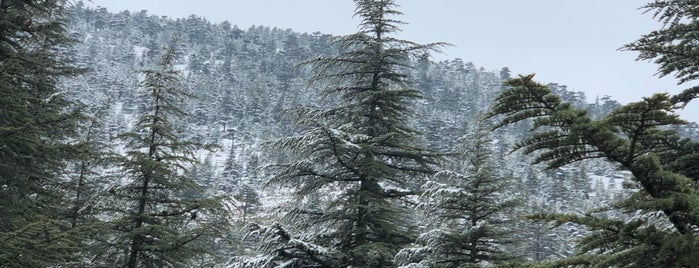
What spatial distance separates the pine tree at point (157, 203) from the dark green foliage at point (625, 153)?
24.2 ft

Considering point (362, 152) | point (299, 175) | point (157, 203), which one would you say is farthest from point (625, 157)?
point (157, 203)

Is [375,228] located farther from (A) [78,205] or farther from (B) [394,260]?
(A) [78,205]

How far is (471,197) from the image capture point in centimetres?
1007

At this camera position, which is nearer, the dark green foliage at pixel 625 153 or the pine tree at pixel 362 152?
the dark green foliage at pixel 625 153

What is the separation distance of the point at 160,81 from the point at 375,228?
5.56 meters

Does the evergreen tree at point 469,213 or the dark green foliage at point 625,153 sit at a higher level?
the dark green foliage at point 625,153

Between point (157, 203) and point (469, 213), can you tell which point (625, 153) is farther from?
point (157, 203)

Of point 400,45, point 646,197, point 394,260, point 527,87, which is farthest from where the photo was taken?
point 400,45

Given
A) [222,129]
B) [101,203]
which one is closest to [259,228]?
[101,203]

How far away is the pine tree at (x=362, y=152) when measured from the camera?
10.1m

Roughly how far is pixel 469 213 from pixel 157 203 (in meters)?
6.63

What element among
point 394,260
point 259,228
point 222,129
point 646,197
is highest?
point 646,197

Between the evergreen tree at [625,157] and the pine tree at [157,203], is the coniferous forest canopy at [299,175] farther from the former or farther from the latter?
the evergreen tree at [625,157]

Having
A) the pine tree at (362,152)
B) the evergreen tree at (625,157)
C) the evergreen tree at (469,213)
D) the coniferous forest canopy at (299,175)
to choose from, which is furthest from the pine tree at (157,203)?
the evergreen tree at (625,157)
